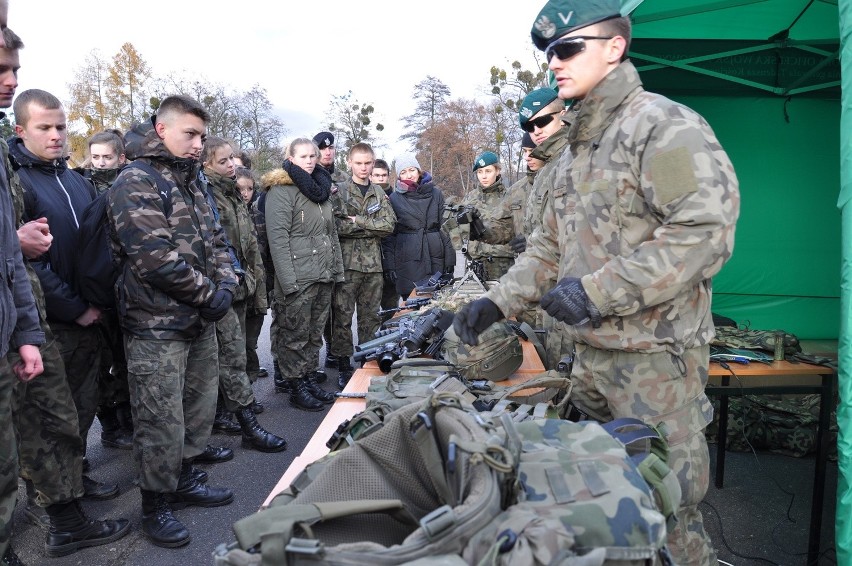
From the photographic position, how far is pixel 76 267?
3.26 m

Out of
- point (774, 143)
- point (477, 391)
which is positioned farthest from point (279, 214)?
point (774, 143)

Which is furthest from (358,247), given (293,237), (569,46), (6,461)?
(569,46)

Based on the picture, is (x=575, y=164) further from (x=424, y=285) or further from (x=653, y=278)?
(x=424, y=285)

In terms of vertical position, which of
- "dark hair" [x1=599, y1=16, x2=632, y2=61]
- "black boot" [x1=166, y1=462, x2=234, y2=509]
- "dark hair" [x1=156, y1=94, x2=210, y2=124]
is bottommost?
"black boot" [x1=166, y1=462, x2=234, y2=509]

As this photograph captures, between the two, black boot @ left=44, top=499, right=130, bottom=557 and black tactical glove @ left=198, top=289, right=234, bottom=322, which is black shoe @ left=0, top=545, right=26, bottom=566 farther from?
black tactical glove @ left=198, top=289, right=234, bottom=322

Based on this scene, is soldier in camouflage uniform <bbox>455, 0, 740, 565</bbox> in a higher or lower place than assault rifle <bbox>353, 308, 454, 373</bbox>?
higher

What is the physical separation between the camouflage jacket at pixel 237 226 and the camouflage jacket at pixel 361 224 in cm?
117

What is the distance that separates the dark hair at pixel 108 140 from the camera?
4.26 m

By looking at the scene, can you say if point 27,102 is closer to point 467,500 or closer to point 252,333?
point 252,333

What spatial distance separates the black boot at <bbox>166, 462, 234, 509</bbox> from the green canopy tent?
3970mm

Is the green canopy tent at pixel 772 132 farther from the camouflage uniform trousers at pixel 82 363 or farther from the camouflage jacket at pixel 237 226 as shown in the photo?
the camouflage uniform trousers at pixel 82 363

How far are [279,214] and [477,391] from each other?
118 inches

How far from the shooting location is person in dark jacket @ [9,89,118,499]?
3078 millimetres

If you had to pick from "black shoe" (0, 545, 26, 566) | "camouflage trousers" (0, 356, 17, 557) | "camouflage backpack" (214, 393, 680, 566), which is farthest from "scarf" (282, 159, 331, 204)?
"camouflage backpack" (214, 393, 680, 566)
